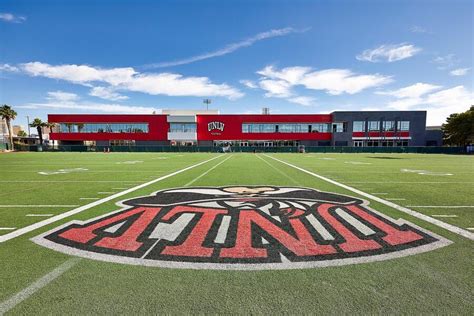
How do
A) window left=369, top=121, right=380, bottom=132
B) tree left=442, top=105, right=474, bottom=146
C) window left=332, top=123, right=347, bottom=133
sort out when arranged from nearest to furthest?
1. tree left=442, top=105, right=474, bottom=146
2. window left=369, top=121, right=380, bottom=132
3. window left=332, top=123, right=347, bottom=133

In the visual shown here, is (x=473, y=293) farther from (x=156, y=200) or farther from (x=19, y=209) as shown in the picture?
(x=19, y=209)

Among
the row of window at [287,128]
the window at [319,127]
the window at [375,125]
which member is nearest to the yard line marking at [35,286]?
the row of window at [287,128]

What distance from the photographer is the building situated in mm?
57688

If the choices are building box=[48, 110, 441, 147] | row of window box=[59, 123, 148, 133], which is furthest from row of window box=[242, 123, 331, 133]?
row of window box=[59, 123, 148, 133]

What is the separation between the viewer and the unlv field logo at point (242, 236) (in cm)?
335

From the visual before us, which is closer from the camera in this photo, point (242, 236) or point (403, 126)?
point (242, 236)

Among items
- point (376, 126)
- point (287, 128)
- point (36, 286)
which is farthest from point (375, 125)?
point (36, 286)

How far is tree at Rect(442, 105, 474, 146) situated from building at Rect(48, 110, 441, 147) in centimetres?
529

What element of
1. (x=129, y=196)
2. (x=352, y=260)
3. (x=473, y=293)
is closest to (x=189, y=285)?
(x=352, y=260)

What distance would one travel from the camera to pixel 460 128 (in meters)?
55.8

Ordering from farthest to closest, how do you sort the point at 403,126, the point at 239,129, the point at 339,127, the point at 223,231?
1. the point at 239,129
2. the point at 339,127
3. the point at 403,126
4. the point at 223,231

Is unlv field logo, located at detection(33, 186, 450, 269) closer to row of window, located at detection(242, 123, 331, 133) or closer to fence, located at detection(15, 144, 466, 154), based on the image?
fence, located at detection(15, 144, 466, 154)

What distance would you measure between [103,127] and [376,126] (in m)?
67.4

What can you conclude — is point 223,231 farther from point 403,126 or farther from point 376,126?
point 403,126
